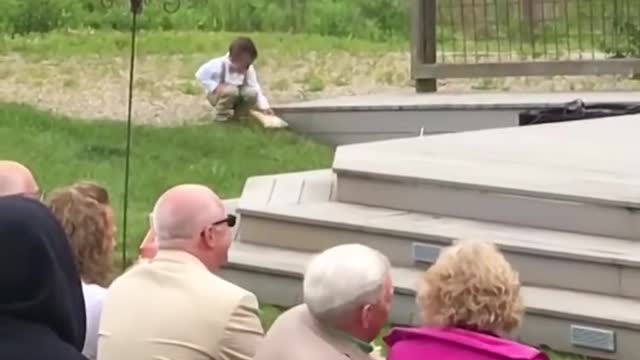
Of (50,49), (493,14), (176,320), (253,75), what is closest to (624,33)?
(493,14)

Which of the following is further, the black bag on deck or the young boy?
the young boy

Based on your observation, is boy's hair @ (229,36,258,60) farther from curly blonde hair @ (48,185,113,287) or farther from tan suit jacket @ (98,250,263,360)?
tan suit jacket @ (98,250,263,360)

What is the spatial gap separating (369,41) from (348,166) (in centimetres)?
1092

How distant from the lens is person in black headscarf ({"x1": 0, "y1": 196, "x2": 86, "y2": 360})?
10.4 feet

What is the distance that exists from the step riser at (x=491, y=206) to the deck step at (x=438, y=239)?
1.9 inches

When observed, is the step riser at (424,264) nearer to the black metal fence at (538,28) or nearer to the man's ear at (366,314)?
the man's ear at (366,314)

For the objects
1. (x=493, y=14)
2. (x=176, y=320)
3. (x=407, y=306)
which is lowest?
(x=407, y=306)

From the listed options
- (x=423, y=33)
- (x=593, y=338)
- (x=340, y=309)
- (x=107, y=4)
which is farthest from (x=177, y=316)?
(x=107, y=4)

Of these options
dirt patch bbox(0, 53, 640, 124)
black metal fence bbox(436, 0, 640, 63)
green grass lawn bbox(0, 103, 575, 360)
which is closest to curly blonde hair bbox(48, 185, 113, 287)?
green grass lawn bbox(0, 103, 575, 360)

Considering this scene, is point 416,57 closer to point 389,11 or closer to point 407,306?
point 407,306

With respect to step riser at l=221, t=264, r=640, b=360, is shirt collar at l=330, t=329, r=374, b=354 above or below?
above

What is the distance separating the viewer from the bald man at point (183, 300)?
14.2 ft

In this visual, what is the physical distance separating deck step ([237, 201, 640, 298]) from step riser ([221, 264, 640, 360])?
0.77ft

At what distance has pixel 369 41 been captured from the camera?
1880 cm
